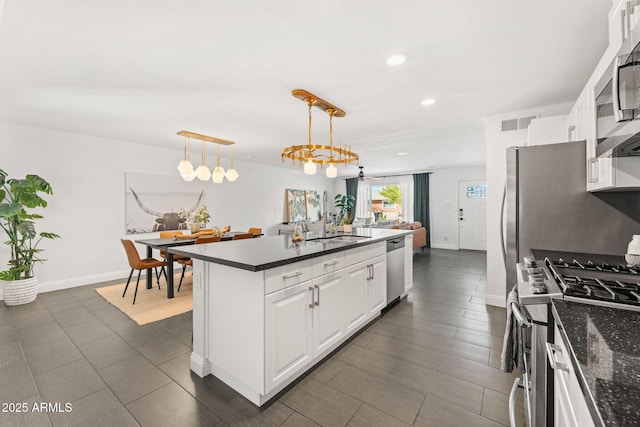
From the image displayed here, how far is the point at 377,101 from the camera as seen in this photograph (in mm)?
3125

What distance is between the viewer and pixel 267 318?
1703 mm

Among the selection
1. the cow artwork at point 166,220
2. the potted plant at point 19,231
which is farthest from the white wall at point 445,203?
the potted plant at point 19,231

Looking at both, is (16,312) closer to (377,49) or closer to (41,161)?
(41,161)

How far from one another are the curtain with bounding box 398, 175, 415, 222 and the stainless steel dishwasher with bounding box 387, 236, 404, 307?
6.00 metres

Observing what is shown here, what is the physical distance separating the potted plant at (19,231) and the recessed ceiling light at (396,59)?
465 cm

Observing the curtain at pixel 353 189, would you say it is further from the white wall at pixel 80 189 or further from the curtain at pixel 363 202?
the white wall at pixel 80 189

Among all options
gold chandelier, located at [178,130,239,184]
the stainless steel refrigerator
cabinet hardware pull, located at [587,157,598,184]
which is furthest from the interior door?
gold chandelier, located at [178,130,239,184]

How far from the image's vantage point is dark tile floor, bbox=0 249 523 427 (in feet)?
5.42

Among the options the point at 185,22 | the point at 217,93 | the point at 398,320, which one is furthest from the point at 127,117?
the point at 398,320

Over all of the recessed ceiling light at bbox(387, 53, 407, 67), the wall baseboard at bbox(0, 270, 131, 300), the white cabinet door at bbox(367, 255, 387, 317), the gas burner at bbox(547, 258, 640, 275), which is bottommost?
the wall baseboard at bbox(0, 270, 131, 300)

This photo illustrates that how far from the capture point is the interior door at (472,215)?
8.01m

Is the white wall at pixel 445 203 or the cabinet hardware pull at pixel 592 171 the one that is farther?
the white wall at pixel 445 203

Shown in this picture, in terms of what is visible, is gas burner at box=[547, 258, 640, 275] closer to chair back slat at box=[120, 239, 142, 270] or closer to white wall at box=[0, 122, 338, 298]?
chair back slat at box=[120, 239, 142, 270]

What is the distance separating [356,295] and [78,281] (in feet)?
15.4
